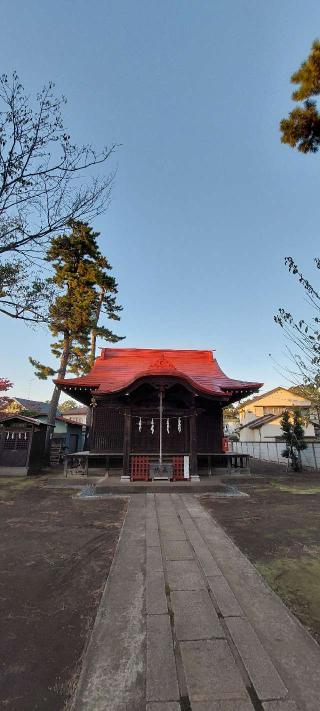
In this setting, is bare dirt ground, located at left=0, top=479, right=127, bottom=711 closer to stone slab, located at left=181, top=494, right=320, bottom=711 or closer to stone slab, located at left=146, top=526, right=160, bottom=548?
stone slab, located at left=146, top=526, right=160, bottom=548

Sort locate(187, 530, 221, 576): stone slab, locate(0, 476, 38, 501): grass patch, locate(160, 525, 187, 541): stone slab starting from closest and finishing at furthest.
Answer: locate(187, 530, 221, 576): stone slab
locate(160, 525, 187, 541): stone slab
locate(0, 476, 38, 501): grass patch

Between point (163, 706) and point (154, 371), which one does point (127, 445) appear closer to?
point (154, 371)

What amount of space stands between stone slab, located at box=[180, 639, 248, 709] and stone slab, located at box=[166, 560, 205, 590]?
4.12 feet

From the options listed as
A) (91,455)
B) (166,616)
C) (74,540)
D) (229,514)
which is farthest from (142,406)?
(166,616)

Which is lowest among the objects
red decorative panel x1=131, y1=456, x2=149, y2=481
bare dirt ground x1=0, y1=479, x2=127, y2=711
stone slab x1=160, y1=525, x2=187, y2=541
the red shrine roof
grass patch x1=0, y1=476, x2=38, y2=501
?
bare dirt ground x1=0, y1=479, x2=127, y2=711

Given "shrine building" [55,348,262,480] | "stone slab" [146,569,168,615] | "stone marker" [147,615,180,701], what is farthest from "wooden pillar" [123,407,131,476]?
"stone marker" [147,615,180,701]

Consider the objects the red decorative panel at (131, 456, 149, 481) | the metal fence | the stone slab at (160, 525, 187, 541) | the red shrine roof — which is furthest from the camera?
the metal fence

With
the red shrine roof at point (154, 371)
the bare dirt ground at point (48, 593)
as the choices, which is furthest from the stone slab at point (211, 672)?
the red shrine roof at point (154, 371)

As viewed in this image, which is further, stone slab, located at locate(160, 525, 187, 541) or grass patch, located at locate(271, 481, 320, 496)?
grass patch, located at locate(271, 481, 320, 496)

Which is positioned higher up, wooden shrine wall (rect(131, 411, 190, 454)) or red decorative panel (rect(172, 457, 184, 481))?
wooden shrine wall (rect(131, 411, 190, 454))

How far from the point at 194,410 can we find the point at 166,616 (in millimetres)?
10797

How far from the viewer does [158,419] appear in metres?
14.8

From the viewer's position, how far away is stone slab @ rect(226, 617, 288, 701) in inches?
93.7

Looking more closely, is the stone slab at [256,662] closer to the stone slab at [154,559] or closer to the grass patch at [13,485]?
the stone slab at [154,559]
